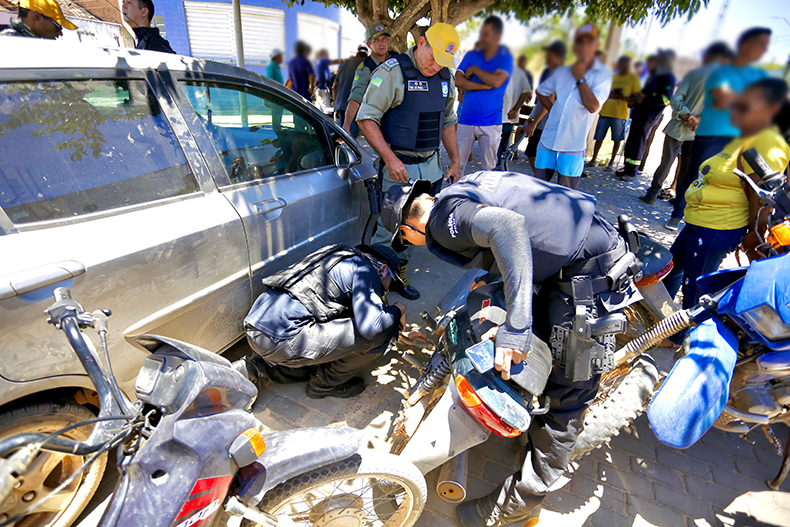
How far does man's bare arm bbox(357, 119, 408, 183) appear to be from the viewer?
3199 millimetres

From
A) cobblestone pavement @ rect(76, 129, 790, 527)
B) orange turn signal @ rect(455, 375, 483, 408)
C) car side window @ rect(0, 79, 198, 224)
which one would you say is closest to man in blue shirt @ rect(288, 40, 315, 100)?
car side window @ rect(0, 79, 198, 224)

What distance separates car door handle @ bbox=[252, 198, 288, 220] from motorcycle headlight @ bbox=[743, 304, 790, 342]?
2.21 meters

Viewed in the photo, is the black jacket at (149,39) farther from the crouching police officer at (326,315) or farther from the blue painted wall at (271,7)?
the crouching police officer at (326,315)

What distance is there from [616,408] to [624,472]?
528 mm

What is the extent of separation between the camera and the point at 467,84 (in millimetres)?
4773

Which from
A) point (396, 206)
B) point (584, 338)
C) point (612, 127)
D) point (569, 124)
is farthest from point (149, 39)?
point (612, 127)

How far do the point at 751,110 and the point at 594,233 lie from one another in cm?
113

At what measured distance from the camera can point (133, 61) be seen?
6.00 ft

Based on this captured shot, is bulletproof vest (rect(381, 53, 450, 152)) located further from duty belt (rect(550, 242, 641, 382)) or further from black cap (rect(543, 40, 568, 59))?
duty belt (rect(550, 242, 641, 382))

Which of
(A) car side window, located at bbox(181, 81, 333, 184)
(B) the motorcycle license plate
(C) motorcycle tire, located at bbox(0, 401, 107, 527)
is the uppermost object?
(A) car side window, located at bbox(181, 81, 333, 184)

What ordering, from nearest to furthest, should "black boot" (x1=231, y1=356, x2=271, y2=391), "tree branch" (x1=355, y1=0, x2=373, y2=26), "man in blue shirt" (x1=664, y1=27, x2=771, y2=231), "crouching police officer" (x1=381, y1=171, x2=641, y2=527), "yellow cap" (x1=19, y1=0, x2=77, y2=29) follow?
"man in blue shirt" (x1=664, y1=27, x2=771, y2=231), "crouching police officer" (x1=381, y1=171, x2=641, y2=527), "black boot" (x1=231, y1=356, x2=271, y2=391), "yellow cap" (x1=19, y1=0, x2=77, y2=29), "tree branch" (x1=355, y1=0, x2=373, y2=26)

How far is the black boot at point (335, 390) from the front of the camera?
2475 mm

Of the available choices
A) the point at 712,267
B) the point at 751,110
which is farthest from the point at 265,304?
the point at 712,267

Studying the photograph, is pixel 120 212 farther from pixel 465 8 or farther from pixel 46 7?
pixel 465 8
